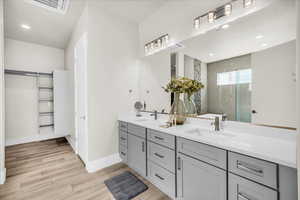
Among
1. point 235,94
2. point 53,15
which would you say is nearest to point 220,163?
point 235,94

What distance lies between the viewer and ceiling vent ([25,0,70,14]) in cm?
200

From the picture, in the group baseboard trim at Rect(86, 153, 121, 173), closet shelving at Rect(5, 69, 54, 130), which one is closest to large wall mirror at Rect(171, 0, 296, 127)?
baseboard trim at Rect(86, 153, 121, 173)

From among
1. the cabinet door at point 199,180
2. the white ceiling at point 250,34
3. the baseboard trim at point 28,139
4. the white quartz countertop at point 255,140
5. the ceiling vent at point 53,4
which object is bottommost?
the baseboard trim at point 28,139

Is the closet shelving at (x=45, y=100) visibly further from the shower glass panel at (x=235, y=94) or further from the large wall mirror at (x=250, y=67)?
the shower glass panel at (x=235, y=94)

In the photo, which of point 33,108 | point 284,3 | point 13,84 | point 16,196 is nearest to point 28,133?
point 33,108

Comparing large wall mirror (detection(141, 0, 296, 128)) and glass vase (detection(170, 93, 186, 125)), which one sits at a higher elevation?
large wall mirror (detection(141, 0, 296, 128))

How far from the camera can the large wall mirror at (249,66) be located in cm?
111

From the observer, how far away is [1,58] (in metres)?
1.80

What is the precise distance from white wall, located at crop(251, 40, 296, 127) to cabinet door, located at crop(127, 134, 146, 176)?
4.49ft

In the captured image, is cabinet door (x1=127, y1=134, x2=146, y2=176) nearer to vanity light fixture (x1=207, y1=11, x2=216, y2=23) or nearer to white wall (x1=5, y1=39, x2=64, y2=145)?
vanity light fixture (x1=207, y1=11, x2=216, y2=23)

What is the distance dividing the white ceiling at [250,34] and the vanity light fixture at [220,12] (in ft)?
0.45

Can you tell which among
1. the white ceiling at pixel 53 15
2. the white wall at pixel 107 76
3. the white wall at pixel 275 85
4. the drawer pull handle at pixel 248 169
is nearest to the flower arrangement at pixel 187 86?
the white wall at pixel 275 85

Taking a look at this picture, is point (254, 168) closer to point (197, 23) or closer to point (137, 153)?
point (137, 153)

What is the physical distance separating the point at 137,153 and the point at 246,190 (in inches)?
52.0
